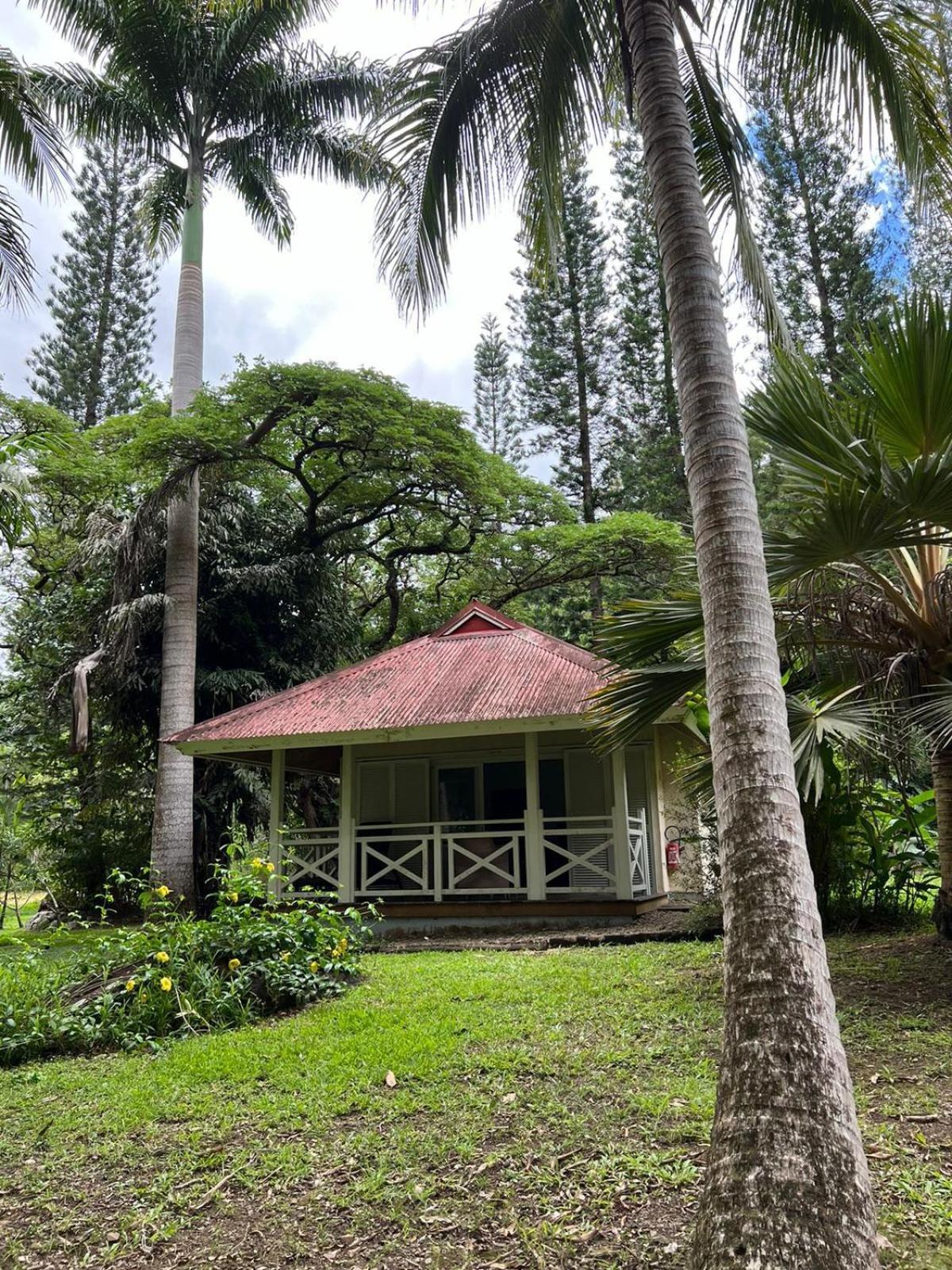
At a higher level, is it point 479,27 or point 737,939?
point 479,27

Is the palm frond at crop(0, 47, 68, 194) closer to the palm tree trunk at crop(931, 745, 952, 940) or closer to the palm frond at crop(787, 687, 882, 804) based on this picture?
the palm frond at crop(787, 687, 882, 804)

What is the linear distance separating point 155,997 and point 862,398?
23.3 feet

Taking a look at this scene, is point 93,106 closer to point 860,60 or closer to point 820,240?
point 860,60

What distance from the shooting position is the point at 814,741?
6.39 metres

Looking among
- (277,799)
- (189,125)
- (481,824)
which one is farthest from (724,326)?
(189,125)

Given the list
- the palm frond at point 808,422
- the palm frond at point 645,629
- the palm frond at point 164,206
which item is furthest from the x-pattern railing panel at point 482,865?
the palm frond at point 164,206

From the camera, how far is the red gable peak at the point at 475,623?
15516mm

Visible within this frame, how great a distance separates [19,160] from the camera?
12797 mm

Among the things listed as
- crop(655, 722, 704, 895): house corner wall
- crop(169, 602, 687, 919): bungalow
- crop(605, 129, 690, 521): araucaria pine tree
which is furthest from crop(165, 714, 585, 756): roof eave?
crop(605, 129, 690, 521): araucaria pine tree

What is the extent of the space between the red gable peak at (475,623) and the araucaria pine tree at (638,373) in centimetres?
1544

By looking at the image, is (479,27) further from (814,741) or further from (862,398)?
(814,741)

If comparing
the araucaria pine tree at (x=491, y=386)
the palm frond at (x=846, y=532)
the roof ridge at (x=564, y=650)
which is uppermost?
the araucaria pine tree at (x=491, y=386)

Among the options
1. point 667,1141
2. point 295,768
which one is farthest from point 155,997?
point 295,768

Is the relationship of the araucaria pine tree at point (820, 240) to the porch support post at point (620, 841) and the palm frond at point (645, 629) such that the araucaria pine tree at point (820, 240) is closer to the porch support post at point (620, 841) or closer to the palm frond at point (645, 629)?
the porch support post at point (620, 841)
